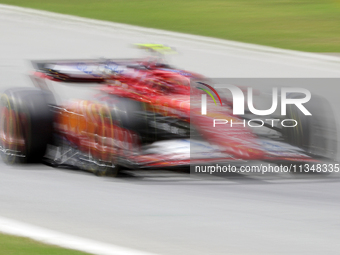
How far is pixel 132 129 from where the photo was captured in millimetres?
5867

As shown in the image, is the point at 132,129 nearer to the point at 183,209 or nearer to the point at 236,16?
the point at 183,209

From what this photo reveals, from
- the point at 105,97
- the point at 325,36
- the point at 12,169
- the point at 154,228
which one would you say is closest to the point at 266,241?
the point at 154,228

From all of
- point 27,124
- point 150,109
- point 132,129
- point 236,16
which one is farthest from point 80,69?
point 236,16

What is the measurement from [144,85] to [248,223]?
7.12 feet

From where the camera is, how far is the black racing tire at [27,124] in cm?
664

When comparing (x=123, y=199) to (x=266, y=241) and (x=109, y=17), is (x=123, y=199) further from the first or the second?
(x=109, y=17)

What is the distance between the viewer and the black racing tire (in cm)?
664

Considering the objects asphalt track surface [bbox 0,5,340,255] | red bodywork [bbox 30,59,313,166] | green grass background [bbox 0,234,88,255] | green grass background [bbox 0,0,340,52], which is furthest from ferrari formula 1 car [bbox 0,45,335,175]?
green grass background [bbox 0,0,340,52]

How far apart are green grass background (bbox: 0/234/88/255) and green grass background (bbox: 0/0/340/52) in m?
12.4

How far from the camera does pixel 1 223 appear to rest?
15.0 ft

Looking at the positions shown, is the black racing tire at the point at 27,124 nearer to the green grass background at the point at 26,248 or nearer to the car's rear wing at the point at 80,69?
the car's rear wing at the point at 80,69

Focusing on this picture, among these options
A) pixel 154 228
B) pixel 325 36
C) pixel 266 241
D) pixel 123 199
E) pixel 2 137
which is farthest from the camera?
pixel 325 36

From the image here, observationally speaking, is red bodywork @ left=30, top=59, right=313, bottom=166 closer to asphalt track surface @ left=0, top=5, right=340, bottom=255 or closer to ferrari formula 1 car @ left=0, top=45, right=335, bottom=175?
ferrari formula 1 car @ left=0, top=45, right=335, bottom=175

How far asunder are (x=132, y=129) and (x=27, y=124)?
1.30 meters
